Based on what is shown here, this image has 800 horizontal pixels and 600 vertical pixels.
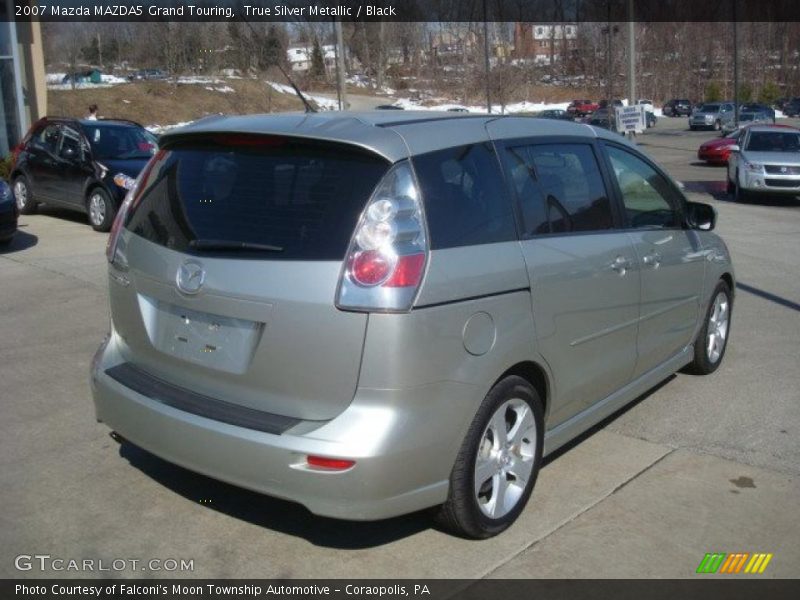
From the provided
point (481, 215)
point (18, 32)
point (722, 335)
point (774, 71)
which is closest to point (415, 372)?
point (481, 215)

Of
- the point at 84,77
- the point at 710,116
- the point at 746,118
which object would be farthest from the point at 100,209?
the point at 710,116

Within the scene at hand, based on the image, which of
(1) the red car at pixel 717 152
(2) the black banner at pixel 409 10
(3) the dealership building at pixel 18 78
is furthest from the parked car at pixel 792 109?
(3) the dealership building at pixel 18 78

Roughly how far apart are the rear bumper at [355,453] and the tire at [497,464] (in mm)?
103

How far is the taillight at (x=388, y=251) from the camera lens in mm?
3436

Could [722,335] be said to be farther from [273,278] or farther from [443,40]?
[443,40]

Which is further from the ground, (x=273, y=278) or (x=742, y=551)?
(x=273, y=278)

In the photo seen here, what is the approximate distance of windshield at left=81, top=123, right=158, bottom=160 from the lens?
13430 mm

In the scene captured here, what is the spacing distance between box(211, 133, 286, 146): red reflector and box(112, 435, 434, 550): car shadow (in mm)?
1471

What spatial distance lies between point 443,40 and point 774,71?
110 feet

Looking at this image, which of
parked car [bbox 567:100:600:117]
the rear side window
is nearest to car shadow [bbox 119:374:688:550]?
the rear side window

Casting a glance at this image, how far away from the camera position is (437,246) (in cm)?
363

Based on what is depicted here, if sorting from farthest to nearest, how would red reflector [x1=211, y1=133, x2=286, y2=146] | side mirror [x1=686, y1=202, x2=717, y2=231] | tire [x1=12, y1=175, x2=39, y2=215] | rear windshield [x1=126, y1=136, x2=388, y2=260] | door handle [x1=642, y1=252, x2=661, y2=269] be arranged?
tire [x1=12, y1=175, x2=39, y2=215] → side mirror [x1=686, y1=202, x2=717, y2=231] → door handle [x1=642, y1=252, x2=661, y2=269] → red reflector [x1=211, y1=133, x2=286, y2=146] → rear windshield [x1=126, y1=136, x2=388, y2=260]

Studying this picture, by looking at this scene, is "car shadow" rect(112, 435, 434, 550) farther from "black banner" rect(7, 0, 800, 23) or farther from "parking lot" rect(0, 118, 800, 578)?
"black banner" rect(7, 0, 800, 23)

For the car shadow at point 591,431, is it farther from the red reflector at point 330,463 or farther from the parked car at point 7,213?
the parked car at point 7,213
